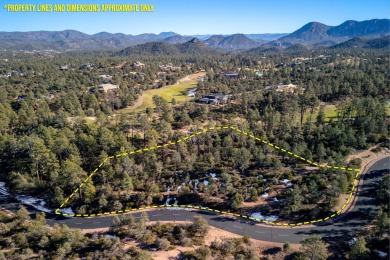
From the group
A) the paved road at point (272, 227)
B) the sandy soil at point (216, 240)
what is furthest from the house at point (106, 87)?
the sandy soil at point (216, 240)

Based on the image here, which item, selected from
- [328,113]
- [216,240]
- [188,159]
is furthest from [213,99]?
[216,240]

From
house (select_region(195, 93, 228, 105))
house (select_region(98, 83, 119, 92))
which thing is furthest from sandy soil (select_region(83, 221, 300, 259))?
house (select_region(98, 83, 119, 92))

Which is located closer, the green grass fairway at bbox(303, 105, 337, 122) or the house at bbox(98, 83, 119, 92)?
the green grass fairway at bbox(303, 105, 337, 122)

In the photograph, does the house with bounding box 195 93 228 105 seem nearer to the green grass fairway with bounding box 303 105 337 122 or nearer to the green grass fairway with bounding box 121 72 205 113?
the green grass fairway with bounding box 121 72 205 113

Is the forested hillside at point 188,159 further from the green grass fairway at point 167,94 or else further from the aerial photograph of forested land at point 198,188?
the green grass fairway at point 167,94

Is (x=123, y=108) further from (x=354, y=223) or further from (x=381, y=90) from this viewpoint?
(x=381, y=90)

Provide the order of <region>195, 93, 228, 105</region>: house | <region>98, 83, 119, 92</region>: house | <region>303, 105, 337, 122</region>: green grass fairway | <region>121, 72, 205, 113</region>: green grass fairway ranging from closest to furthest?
<region>303, 105, 337, 122</region>: green grass fairway → <region>121, 72, 205, 113</region>: green grass fairway → <region>195, 93, 228, 105</region>: house → <region>98, 83, 119, 92</region>: house

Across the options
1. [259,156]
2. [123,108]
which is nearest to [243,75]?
[123,108]

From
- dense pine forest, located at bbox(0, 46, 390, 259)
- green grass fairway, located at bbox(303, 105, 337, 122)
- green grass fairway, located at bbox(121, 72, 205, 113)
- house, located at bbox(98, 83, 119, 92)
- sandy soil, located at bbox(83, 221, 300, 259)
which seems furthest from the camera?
house, located at bbox(98, 83, 119, 92)
